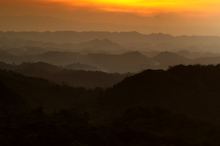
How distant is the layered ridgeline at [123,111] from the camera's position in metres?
31.2

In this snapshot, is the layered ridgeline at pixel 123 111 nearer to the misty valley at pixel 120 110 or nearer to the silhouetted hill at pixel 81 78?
the misty valley at pixel 120 110

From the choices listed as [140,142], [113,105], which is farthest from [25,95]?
[140,142]

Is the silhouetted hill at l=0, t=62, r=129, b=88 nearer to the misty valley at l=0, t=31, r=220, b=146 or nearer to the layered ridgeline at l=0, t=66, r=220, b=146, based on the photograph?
the misty valley at l=0, t=31, r=220, b=146

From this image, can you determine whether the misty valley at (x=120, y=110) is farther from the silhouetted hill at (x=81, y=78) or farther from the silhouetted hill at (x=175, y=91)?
the silhouetted hill at (x=81, y=78)

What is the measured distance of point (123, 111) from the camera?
49312 millimetres

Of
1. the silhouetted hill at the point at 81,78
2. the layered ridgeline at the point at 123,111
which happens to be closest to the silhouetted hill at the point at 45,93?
the layered ridgeline at the point at 123,111

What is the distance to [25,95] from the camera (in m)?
59.7

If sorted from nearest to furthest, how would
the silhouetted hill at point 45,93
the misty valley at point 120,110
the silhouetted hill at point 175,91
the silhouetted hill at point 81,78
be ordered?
the misty valley at point 120,110 < the silhouetted hill at point 175,91 < the silhouetted hill at point 45,93 < the silhouetted hill at point 81,78

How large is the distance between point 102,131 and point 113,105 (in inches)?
825

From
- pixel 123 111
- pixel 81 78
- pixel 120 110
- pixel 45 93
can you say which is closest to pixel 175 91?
pixel 120 110

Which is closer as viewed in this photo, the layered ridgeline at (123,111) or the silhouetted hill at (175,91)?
the layered ridgeline at (123,111)

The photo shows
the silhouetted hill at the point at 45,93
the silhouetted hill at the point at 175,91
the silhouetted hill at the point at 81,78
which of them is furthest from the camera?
the silhouetted hill at the point at 81,78

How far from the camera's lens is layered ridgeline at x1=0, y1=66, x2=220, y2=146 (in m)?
31.2

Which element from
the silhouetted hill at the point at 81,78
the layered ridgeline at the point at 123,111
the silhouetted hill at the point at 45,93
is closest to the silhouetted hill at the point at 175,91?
the layered ridgeline at the point at 123,111
